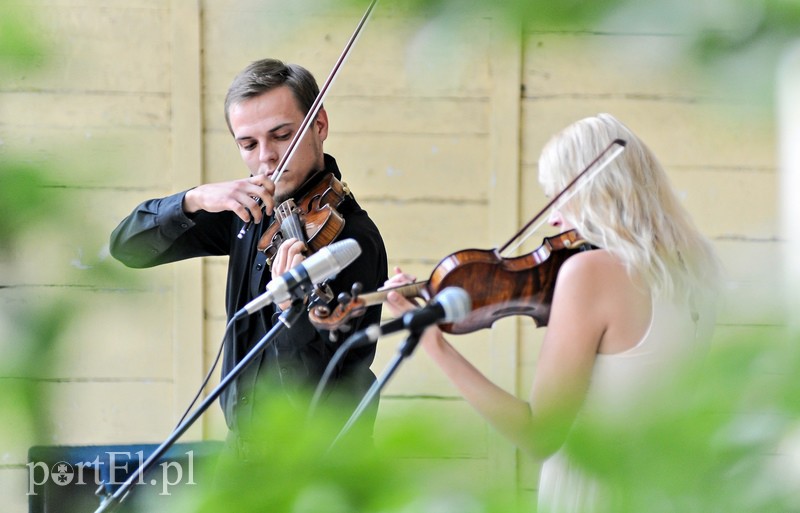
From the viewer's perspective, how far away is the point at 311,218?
2041 mm

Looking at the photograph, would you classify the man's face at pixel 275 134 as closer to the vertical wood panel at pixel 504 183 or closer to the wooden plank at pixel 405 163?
the wooden plank at pixel 405 163

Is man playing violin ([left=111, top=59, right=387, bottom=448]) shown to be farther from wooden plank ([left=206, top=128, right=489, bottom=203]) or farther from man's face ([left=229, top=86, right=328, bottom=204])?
wooden plank ([left=206, top=128, right=489, bottom=203])

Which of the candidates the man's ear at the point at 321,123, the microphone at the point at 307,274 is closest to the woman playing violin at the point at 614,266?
the microphone at the point at 307,274

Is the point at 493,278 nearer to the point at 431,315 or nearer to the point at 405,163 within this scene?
the point at 431,315

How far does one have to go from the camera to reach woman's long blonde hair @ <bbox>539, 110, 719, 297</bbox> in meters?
1.63

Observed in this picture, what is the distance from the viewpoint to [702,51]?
223mm

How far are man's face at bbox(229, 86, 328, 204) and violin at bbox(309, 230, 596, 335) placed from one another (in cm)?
54

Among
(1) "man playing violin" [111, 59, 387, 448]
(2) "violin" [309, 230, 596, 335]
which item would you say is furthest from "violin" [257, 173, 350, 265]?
(2) "violin" [309, 230, 596, 335]

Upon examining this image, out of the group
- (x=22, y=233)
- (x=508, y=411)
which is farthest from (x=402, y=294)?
(x=22, y=233)

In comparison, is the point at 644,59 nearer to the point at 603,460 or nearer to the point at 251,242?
the point at 603,460

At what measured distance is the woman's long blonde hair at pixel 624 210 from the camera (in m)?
1.63

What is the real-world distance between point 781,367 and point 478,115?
9.68 ft

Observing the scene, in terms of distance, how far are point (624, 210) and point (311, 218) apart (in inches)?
27.4

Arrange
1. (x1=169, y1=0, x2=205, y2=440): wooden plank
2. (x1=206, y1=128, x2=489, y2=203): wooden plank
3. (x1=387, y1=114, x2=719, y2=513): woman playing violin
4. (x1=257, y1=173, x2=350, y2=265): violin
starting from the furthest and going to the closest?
(x1=206, y1=128, x2=489, y2=203): wooden plank
(x1=169, y1=0, x2=205, y2=440): wooden plank
(x1=257, y1=173, x2=350, y2=265): violin
(x1=387, y1=114, x2=719, y2=513): woman playing violin
